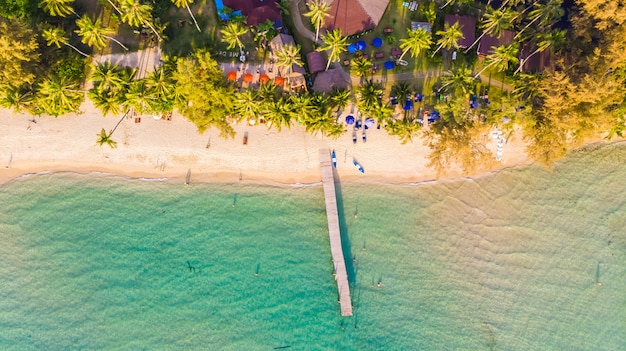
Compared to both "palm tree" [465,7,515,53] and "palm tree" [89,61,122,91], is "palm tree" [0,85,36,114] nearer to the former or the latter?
"palm tree" [89,61,122,91]

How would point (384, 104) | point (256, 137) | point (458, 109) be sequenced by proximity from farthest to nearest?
point (256, 137)
point (384, 104)
point (458, 109)

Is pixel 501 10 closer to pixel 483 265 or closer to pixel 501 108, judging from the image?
pixel 501 108

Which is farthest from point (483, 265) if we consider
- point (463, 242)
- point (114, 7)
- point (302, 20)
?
point (114, 7)

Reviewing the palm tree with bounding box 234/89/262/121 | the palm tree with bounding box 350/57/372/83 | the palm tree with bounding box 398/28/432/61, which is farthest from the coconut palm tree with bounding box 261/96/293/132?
the palm tree with bounding box 398/28/432/61

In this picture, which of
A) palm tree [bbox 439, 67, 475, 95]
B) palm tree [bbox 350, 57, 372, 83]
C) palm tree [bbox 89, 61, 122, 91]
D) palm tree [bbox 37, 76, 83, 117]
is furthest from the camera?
palm tree [bbox 350, 57, 372, 83]

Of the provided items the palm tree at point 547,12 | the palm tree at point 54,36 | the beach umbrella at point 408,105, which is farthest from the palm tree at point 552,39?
the palm tree at point 54,36

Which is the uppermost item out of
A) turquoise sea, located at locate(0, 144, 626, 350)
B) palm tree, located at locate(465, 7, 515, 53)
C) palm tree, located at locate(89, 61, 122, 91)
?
palm tree, located at locate(465, 7, 515, 53)

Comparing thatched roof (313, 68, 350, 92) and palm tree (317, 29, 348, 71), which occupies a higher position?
palm tree (317, 29, 348, 71)

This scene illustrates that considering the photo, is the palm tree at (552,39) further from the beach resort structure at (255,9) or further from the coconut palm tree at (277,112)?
the beach resort structure at (255,9)
